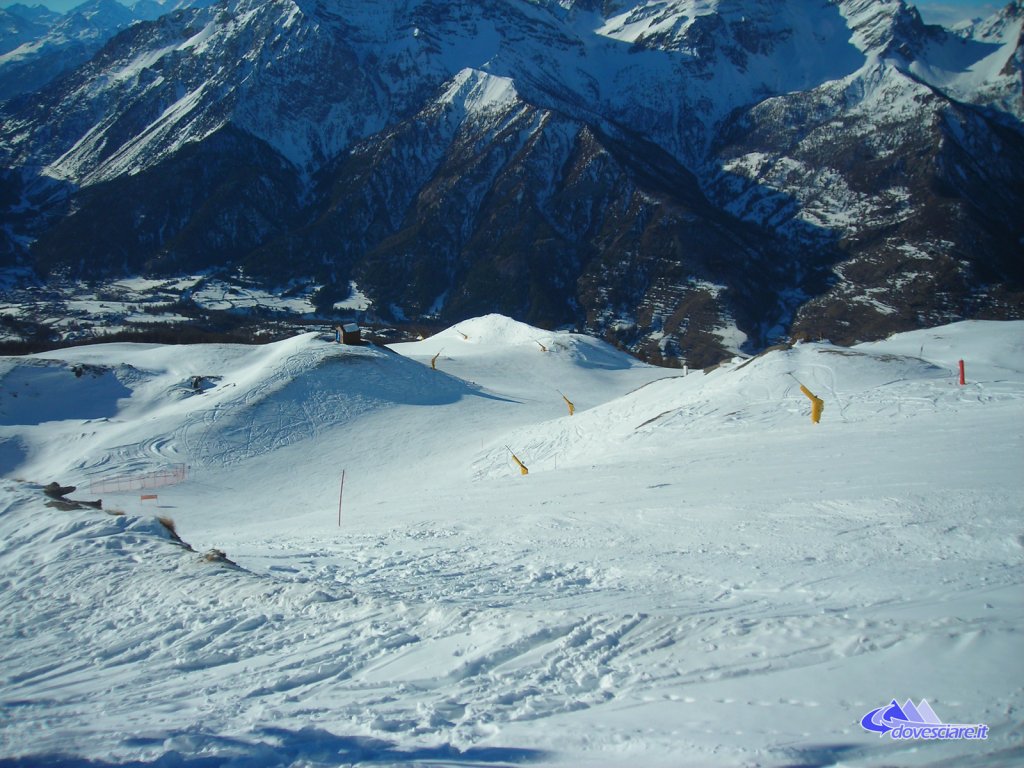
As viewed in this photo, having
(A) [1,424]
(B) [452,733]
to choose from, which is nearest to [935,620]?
(B) [452,733]

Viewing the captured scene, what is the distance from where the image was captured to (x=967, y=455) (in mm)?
13008

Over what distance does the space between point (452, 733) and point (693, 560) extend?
490cm

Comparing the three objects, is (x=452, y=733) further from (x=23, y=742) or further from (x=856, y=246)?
(x=856, y=246)
